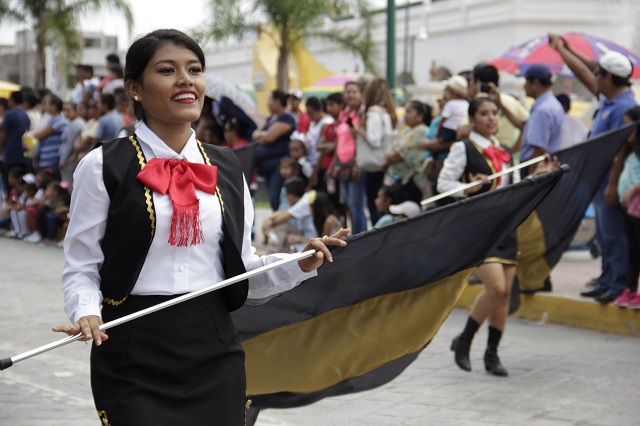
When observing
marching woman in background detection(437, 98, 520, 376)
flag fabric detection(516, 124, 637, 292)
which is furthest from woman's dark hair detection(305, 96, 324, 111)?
flag fabric detection(516, 124, 637, 292)

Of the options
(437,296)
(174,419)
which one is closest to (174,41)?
(174,419)

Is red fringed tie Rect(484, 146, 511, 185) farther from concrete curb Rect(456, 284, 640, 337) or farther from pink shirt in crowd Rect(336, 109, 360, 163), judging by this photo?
pink shirt in crowd Rect(336, 109, 360, 163)

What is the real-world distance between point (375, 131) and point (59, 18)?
63.4 ft

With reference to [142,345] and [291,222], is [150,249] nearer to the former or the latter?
[142,345]

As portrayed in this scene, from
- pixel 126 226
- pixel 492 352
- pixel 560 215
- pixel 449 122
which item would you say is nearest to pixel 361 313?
pixel 126 226

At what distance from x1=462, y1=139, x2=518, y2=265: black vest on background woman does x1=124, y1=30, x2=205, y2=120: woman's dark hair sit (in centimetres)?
395

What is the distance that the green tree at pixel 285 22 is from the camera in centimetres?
2256

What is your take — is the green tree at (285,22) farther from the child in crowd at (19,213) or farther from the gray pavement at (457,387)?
the gray pavement at (457,387)

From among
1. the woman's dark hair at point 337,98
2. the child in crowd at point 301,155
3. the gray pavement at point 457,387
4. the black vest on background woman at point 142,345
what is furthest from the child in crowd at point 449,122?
the black vest on background woman at point 142,345

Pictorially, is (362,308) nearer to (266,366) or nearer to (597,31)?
(266,366)

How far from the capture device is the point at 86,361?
7523 millimetres

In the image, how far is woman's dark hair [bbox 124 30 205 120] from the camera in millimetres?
3508

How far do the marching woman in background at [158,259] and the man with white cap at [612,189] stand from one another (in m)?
5.56

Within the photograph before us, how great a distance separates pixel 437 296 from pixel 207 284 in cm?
205
